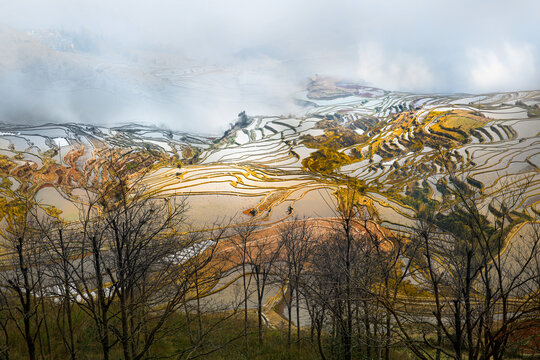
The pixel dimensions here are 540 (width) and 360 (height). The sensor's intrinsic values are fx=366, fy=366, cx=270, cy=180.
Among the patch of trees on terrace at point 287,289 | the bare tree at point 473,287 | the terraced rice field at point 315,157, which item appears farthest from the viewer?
the terraced rice field at point 315,157

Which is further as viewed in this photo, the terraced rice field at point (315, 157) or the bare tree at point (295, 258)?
the terraced rice field at point (315, 157)

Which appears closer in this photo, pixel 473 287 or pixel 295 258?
pixel 473 287

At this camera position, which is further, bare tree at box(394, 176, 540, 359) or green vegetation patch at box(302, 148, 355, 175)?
green vegetation patch at box(302, 148, 355, 175)

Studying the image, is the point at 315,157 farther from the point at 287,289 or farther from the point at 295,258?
the point at 295,258

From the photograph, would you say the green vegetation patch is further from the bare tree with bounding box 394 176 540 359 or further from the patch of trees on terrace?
the bare tree with bounding box 394 176 540 359

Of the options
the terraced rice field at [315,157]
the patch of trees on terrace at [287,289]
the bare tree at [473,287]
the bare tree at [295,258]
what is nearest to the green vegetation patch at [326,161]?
the terraced rice field at [315,157]

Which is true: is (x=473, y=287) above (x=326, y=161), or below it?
below

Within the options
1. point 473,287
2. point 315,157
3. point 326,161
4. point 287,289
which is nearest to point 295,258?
point 287,289

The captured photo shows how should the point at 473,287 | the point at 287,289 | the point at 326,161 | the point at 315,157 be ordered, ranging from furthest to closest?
the point at 315,157, the point at 326,161, the point at 287,289, the point at 473,287

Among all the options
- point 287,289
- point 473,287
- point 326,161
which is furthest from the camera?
point 326,161

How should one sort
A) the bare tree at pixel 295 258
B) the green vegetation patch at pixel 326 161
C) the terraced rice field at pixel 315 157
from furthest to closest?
→ the green vegetation patch at pixel 326 161, the terraced rice field at pixel 315 157, the bare tree at pixel 295 258

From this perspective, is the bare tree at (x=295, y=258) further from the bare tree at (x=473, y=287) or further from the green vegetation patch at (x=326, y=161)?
the green vegetation patch at (x=326, y=161)

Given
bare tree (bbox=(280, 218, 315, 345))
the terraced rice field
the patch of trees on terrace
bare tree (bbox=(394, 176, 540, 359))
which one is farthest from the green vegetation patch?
bare tree (bbox=(394, 176, 540, 359))
